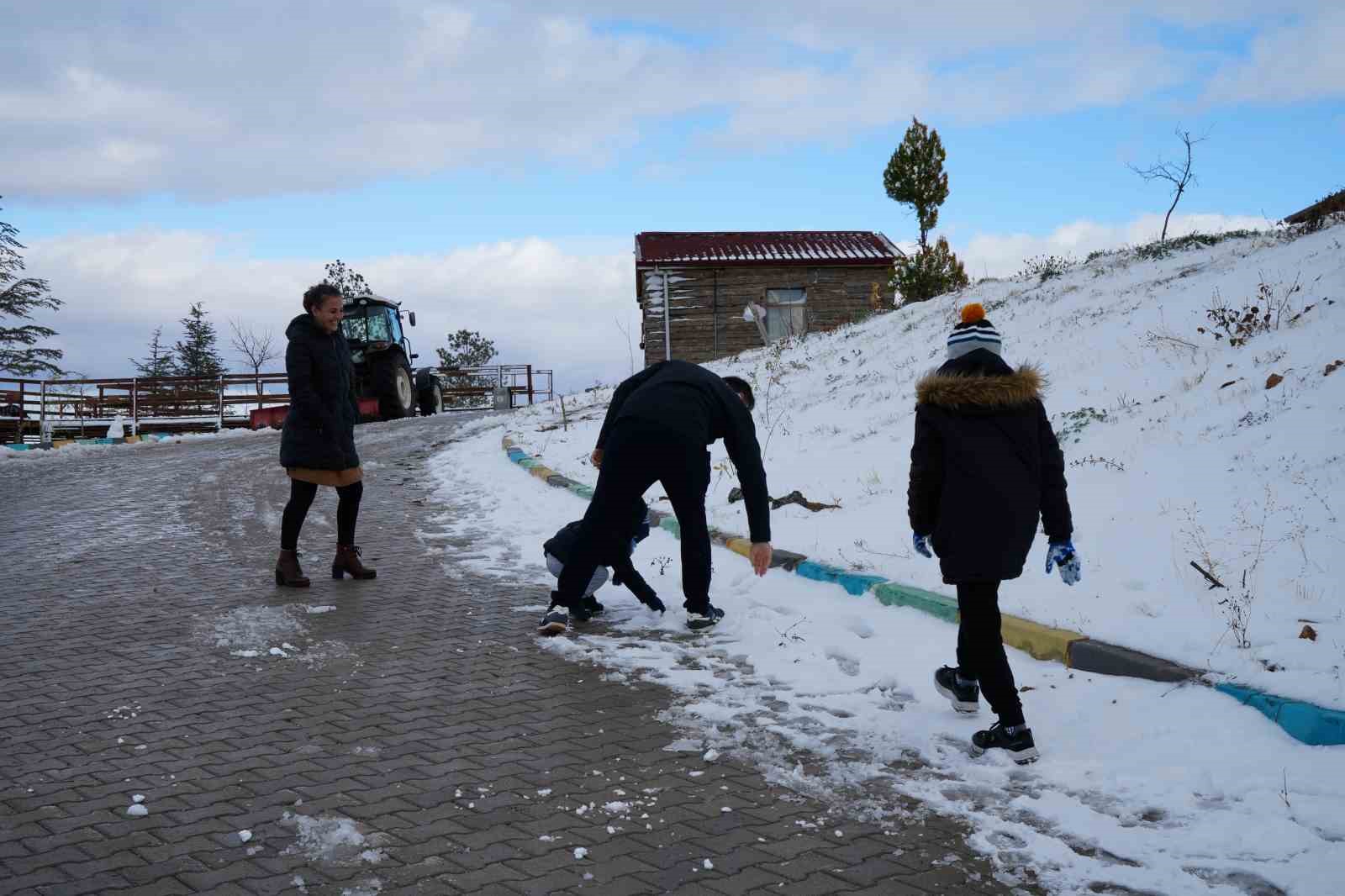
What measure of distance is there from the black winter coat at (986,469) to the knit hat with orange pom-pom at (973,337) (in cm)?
5

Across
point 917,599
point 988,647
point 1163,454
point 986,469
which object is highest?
point 986,469

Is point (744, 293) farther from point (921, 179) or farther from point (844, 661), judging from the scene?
point (844, 661)

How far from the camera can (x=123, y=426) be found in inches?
1143

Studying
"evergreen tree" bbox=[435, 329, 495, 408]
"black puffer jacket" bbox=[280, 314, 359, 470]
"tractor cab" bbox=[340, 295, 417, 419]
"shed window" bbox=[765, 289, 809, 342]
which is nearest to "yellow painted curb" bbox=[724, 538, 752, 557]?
"black puffer jacket" bbox=[280, 314, 359, 470]

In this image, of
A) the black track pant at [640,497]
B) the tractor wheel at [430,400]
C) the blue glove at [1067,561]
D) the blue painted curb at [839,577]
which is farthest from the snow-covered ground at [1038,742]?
the tractor wheel at [430,400]

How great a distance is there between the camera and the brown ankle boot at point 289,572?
748 cm

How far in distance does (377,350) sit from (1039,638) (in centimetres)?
2086

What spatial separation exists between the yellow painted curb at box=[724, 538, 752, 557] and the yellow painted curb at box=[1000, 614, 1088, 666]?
278 centimetres

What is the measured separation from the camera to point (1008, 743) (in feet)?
13.8

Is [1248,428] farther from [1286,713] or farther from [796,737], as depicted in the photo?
[796,737]

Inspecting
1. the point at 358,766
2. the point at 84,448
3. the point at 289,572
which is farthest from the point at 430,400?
the point at 358,766

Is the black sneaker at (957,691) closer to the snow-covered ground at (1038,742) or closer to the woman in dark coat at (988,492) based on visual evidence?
the snow-covered ground at (1038,742)

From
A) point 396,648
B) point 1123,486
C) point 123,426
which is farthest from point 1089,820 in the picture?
point 123,426

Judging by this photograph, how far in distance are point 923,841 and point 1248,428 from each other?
5477 millimetres
